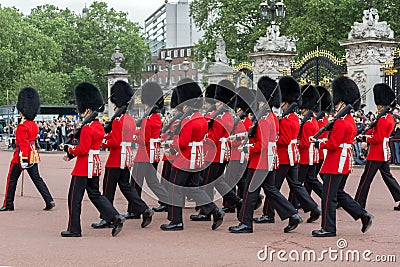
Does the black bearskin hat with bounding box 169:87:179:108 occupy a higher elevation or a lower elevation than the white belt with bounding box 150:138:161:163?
higher

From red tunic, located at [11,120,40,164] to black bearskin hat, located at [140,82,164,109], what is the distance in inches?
73.6

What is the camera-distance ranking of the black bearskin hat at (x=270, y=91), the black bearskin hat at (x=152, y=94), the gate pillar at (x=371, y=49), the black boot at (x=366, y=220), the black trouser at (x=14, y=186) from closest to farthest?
the black boot at (x=366, y=220) → the black bearskin hat at (x=270, y=91) → the black bearskin hat at (x=152, y=94) → the black trouser at (x=14, y=186) → the gate pillar at (x=371, y=49)

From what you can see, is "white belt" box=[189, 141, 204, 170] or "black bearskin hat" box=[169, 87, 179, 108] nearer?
"white belt" box=[189, 141, 204, 170]

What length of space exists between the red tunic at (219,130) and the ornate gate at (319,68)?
9.19 meters

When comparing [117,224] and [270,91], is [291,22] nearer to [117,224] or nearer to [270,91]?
[270,91]

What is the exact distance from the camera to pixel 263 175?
7.93 metres

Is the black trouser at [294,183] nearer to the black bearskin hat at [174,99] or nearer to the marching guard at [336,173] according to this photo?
the marching guard at [336,173]

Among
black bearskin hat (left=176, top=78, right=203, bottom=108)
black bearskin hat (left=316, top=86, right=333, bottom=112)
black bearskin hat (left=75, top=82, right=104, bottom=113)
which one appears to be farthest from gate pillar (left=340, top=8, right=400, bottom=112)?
black bearskin hat (left=75, top=82, right=104, bottom=113)

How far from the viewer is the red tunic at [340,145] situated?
757 centimetres

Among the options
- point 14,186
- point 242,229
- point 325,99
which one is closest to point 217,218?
point 242,229

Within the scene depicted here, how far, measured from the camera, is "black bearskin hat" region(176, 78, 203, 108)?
8.37m

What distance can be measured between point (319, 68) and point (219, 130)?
10.0 metres

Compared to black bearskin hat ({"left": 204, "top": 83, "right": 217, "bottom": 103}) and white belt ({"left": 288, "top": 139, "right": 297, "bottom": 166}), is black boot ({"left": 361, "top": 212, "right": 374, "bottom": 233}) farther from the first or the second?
black bearskin hat ({"left": 204, "top": 83, "right": 217, "bottom": 103})

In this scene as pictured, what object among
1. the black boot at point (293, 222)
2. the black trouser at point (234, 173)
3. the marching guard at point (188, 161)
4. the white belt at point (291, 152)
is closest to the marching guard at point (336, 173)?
the black boot at point (293, 222)
